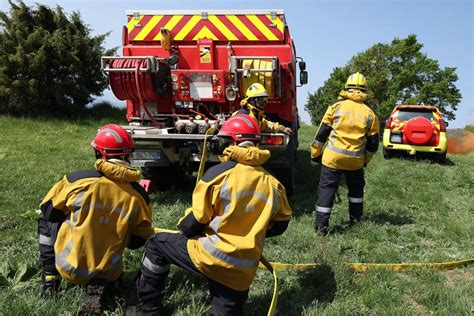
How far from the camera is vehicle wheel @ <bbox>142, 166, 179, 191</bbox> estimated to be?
650cm

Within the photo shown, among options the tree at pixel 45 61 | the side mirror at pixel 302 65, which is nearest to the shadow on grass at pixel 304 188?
the side mirror at pixel 302 65

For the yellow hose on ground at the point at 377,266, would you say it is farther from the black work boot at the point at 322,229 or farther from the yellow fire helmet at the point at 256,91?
the yellow fire helmet at the point at 256,91

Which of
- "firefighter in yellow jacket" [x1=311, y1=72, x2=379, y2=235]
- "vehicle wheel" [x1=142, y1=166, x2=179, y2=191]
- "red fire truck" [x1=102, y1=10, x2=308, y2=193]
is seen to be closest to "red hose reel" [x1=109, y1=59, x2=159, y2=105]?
"red fire truck" [x1=102, y1=10, x2=308, y2=193]

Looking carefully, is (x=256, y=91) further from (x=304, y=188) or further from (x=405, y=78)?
(x=405, y=78)

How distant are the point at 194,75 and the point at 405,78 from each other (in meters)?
35.1

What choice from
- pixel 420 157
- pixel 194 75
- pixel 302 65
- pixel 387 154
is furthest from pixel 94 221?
pixel 420 157

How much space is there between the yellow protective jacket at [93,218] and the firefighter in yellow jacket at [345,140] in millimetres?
2507

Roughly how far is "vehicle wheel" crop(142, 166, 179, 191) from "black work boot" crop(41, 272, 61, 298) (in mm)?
3389

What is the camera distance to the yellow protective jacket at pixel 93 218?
9.45 feet

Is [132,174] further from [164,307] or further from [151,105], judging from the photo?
[151,105]

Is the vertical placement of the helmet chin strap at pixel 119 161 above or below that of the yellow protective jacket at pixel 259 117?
below

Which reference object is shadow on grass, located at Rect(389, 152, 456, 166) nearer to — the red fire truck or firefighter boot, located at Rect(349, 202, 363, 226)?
the red fire truck

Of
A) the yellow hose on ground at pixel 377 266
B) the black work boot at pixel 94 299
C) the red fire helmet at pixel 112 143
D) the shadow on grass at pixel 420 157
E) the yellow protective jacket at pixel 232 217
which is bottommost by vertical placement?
the shadow on grass at pixel 420 157

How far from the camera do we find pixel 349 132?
4836 millimetres
